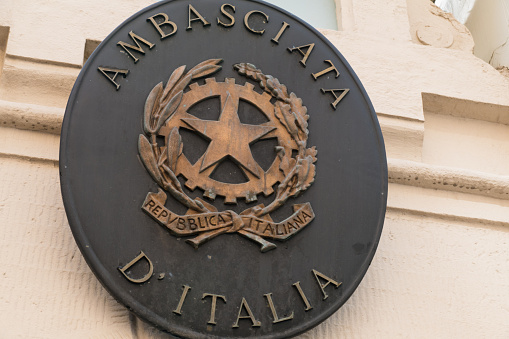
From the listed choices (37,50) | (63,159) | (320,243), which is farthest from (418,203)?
(37,50)

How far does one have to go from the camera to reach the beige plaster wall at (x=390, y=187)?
8.33 ft

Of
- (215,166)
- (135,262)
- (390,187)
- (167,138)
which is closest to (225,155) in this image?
(215,166)

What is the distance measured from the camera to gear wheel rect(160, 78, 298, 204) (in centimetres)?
264

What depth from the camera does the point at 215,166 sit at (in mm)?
2672

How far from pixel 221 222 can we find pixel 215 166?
21 centimetres

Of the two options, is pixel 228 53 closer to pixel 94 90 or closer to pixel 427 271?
pixel 94 90

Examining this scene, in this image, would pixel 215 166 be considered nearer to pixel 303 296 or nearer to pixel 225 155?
pixel 225 155

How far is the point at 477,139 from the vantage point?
343cm

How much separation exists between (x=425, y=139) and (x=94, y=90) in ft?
4.89

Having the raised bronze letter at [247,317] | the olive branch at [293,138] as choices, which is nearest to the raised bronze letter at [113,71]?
the olive branch at [293,138]

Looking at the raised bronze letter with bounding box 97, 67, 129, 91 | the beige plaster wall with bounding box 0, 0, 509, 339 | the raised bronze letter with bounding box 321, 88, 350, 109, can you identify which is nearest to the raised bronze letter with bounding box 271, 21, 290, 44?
the raised bronze letter with bounding box 321, 88, 350, 109

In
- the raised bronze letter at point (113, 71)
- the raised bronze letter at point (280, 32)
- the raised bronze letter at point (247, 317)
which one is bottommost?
the raised bronze letter at point (247, 317)

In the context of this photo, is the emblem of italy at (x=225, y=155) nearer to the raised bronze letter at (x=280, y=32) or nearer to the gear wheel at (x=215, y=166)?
the gear wheel at (x=215, y=166)

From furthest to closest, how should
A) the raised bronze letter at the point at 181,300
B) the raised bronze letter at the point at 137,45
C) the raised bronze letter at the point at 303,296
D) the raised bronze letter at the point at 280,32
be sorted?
the raised bronze letter at the point at 280,32 → the raised bronze letter at the point at 137,45 → the raised bronze letter at the point at 303,296 → the raised bronze letter at the point at 181,300
